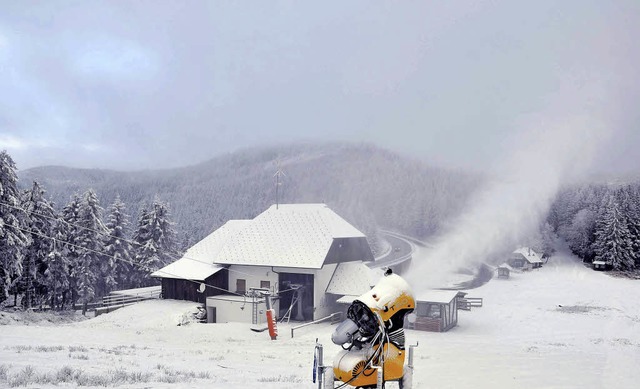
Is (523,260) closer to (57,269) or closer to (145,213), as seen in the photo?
(145,213)

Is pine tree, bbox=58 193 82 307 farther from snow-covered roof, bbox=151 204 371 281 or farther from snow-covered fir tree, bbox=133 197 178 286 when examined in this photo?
snow-covered roof, bbox=151 204 371 281

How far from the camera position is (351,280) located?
133 ft

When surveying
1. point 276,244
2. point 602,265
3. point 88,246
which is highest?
point 276,244

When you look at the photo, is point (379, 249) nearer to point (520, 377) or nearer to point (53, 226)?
point (53, 226)

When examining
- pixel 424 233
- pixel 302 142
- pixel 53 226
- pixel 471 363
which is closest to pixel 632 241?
pixel 424 233

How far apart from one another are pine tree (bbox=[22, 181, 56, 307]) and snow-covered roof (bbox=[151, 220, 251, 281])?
40.2 feet

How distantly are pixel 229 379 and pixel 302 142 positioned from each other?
158 m

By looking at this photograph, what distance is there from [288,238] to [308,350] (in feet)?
64.5

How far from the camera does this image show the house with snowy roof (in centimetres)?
3975

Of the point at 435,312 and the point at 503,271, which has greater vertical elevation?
the point at 435,312

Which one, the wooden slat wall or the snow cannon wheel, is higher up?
the snow cannon wheel

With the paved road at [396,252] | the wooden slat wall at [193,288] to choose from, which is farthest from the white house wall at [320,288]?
the paved road at [396,252]

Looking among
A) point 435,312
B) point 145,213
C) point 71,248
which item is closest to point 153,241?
point 145,213

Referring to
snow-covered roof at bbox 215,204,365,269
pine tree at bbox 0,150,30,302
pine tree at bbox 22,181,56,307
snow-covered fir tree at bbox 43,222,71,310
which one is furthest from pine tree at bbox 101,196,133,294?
snow-covered roof at bbox 215,204,365,269
